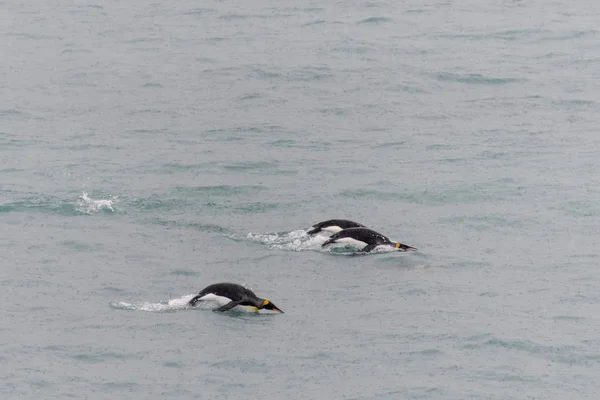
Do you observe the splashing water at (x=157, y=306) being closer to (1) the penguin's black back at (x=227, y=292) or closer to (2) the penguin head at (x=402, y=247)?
(1) the penguin's black back at (x=227, y=292)

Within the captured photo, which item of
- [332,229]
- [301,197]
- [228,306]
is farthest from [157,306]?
[301,197]

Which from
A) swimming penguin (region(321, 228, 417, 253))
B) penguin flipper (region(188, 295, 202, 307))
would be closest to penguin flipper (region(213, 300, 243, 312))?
penguin flipper (region(188, 295, 202, 307))

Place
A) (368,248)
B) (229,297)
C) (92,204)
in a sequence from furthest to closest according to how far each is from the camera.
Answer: (92,204)
(368,248)
(229,297)

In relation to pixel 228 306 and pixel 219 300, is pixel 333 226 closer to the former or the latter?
pixel 219 300

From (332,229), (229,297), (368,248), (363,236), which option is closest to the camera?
(229,297)

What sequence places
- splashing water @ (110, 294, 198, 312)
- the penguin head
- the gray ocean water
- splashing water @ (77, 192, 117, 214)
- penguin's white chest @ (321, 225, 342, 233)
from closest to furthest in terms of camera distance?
1. the gray ocean water
2. splashing water @ (110, 294, 198, 312)
3. the penguin head
4. penguin's white chest @ (321, 225, 342, 233)
5. splashing water @ (77, 192, 117, 214)

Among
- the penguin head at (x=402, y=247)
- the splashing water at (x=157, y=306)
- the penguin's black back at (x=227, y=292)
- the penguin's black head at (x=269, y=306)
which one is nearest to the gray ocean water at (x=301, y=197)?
the splashing water at (x=157, y=306)

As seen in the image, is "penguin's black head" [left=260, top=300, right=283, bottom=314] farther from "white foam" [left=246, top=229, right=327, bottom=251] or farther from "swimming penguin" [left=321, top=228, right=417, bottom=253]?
"swimming penguin" [left=321, top=228, right=417, bottom=253]

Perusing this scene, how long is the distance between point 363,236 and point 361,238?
57mm

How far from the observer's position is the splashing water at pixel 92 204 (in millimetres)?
23766

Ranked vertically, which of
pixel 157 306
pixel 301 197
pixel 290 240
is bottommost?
pixel 157 306

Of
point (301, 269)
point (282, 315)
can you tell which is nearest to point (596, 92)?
point (301, 269)

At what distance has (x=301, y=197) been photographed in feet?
82.3

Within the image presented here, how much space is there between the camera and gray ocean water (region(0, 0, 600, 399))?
55.7 feet
